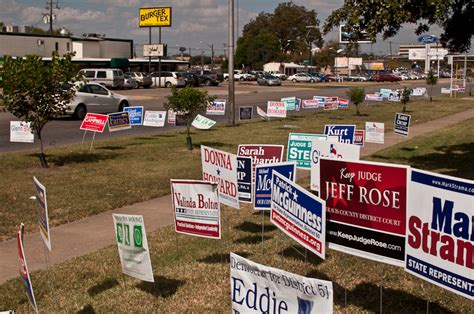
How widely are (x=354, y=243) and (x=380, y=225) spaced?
31cm

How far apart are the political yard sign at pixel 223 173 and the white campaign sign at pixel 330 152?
1006mm

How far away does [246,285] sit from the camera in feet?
12.6

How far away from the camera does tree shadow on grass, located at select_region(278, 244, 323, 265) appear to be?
6.64 metres

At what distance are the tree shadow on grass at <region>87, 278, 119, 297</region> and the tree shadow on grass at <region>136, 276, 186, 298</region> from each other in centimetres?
29

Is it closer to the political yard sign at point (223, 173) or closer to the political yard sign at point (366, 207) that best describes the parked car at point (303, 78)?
the political yard sign at point (223, 173)

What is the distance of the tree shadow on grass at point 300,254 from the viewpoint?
262 inches

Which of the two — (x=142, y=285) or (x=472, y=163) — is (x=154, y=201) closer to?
(x=142, y=285)

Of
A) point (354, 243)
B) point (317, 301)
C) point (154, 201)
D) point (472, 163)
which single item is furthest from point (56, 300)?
point (472, 163)

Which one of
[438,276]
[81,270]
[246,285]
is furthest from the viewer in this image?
[81,270]

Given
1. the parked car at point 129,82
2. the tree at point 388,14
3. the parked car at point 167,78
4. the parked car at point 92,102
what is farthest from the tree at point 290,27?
the tree at point 388,14

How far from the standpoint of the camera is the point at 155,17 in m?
70.8

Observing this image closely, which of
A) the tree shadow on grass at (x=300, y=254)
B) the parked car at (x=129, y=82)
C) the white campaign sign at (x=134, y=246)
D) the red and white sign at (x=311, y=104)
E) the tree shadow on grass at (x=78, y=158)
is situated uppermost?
the parked car at (x=129, y=82)

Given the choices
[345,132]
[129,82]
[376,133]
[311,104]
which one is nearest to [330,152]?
[345,132]

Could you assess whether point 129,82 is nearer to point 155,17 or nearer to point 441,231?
point 155,17
